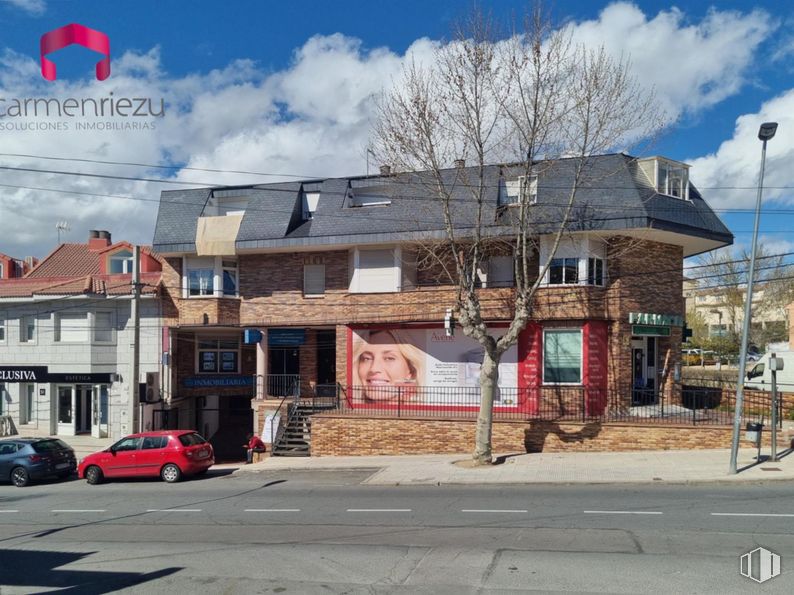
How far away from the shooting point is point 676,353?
2264cm

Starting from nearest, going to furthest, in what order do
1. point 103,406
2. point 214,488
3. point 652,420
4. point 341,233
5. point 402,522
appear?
point 402,522, point 214,488, point 652,420, point 341,233, point 103,406

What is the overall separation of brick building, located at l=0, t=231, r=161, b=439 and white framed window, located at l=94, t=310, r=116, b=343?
4cm

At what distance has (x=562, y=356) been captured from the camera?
2145cm

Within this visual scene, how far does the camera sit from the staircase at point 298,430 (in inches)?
882

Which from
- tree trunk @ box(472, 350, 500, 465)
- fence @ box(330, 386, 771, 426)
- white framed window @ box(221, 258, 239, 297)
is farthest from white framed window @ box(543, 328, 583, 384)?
white framed window @ box(221, 258, 239, 297)

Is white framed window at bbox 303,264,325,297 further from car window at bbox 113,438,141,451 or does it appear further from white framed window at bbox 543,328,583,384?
white framed window at bbox 543,328,583,384

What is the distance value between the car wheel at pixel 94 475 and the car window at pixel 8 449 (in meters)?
2.60

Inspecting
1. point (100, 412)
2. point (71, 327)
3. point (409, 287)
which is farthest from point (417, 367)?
point (71, 327)

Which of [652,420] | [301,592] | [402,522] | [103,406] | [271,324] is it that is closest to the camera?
→ [301,592]

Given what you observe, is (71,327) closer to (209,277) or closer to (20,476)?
(209,277)

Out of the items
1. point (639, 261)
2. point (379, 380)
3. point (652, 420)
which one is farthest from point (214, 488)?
point (639, 261)

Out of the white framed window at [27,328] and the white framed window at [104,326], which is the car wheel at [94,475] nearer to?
the white framed window at [104,326]

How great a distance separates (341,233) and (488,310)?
5667 mm

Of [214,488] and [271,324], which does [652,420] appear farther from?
[271,324]
